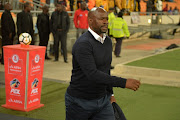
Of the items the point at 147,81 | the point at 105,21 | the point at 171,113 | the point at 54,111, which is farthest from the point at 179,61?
the point at 105,21

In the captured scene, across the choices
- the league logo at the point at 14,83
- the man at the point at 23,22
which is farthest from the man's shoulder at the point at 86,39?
the man at the point at 23,22

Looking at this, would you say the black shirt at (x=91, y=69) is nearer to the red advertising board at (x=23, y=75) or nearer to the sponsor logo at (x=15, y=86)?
the red advertising board at (x=23, y=75)

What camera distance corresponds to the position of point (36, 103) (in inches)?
291

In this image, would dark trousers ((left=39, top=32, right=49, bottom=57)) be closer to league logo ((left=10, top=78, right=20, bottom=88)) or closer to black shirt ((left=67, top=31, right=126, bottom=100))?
league logo ((left=10, top=78, right=20, bottom=88))

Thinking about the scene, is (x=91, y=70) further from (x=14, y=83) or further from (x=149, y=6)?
(x=149, y=6)

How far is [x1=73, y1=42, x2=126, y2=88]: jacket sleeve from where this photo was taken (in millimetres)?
3580

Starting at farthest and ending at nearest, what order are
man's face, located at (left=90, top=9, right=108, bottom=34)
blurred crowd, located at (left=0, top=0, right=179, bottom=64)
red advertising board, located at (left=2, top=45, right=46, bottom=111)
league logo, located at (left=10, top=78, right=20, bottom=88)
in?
1. blurred crowd, located at (left=0, top=0, right=179, bottom=64)
2. league logo, located at (left=10, top=78, right=20, bottom=88)
3. red advertising board, located at (left=2, top=45, right=46, bottom=111)
4. man's face, located at (left=90, top=9, right=108, bottom=34)

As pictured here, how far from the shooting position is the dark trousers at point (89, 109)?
380 cm

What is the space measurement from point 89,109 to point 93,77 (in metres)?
0.39

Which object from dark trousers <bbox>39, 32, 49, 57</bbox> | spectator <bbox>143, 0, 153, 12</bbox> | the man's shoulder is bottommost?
dark trousers <bbox>39, 32, 49, 57</bbox>

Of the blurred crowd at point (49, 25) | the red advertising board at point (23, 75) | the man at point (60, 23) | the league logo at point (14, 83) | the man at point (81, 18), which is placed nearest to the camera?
the red advertising board at point (23, 75)

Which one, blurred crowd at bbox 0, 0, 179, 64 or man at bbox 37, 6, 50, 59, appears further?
man at bbox 37, 6, 50, 59

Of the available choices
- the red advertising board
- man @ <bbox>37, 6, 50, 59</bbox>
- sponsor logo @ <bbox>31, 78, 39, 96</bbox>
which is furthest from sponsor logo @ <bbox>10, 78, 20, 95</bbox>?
man @ <bbox>37, 6, 50, 59</bbox>

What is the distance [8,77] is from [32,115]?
825 millimetres
